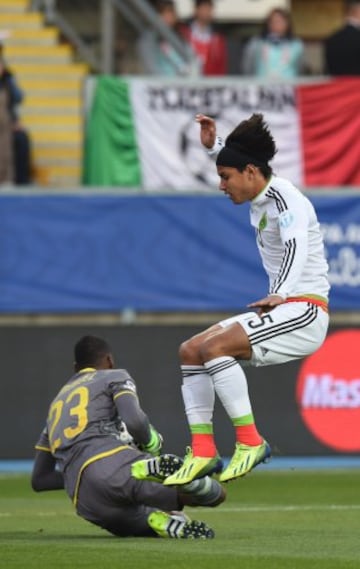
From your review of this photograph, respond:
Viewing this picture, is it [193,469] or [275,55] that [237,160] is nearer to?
[193,469]

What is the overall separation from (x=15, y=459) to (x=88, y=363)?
7.55m

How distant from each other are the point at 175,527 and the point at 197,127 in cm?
946

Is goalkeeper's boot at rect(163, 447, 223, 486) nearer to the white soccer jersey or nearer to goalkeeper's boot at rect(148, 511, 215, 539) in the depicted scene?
goalkeeper's boot at rect(148, 511, 215, 539)

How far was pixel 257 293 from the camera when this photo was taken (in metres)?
18.8

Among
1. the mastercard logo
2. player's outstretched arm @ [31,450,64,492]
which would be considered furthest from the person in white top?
the mastercard logo

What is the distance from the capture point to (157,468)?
33.7ft

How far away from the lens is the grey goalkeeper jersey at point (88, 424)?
10625 millimetres

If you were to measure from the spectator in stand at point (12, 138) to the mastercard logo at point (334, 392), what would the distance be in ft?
13.0

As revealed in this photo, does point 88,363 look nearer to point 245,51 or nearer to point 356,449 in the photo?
point 356,449

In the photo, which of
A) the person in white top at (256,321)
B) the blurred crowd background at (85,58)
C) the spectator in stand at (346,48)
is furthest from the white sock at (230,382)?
the spectator in stand at (346,48)

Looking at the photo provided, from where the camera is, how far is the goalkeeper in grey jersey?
10523mm

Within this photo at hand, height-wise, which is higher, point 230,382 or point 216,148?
point 216,148

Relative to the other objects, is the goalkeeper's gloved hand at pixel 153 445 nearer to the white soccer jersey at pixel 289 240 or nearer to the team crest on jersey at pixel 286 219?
the white soccer jersey at pixel 289 240

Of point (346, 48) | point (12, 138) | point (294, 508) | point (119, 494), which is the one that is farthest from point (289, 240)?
point (346, 48)
